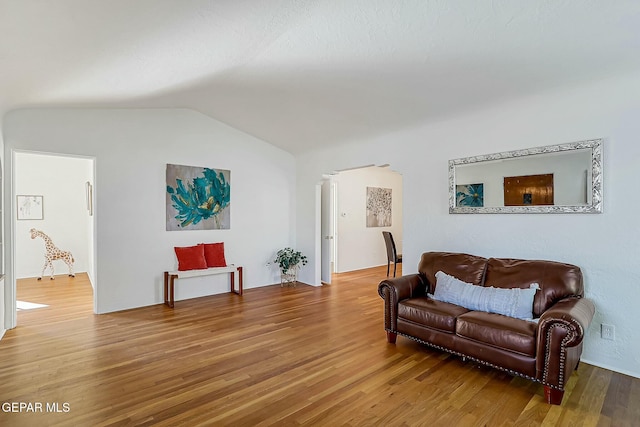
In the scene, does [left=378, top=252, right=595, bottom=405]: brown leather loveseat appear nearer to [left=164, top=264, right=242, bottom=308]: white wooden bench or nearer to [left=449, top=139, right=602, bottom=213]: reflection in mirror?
[left=449, top=139, right=602, bottom=213]: reflection in mirror

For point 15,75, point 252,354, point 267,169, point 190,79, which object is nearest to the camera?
point 15,75

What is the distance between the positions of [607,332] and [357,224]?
499cm

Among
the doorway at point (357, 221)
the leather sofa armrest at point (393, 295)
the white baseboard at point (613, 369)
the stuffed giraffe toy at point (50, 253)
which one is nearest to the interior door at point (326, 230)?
the doorway at point (357, 221)

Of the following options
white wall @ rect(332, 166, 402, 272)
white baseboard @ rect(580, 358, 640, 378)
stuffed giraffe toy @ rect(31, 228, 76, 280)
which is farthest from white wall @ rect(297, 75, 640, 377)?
stuffed giraffe toy @ rect(31, 228, 76, 280)

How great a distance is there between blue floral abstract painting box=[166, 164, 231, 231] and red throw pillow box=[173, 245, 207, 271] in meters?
0.36

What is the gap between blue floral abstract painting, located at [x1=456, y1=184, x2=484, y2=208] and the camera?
3652 millimetres

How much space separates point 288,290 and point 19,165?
595cm

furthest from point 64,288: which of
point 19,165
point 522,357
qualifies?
point 522,357

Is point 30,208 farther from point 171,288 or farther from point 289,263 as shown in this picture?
point 289,263

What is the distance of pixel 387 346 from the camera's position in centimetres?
320

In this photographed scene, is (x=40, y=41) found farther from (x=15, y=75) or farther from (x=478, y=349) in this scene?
(x=478, y=349)

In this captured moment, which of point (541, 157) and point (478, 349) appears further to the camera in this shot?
point (541, 157)

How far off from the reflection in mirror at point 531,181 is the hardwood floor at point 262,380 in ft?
4.91

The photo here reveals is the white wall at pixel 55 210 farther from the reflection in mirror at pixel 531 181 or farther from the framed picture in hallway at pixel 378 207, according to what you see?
the reflection in mirror at pixel 531 181
